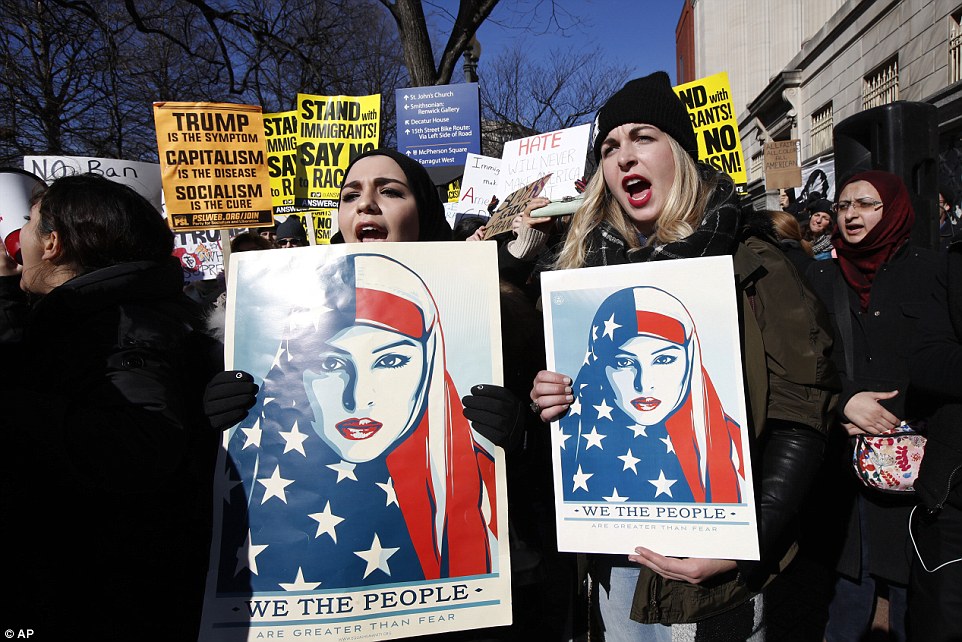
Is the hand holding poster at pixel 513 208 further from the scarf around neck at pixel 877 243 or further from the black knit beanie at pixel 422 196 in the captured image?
the scarf around neck at pixel 877 243

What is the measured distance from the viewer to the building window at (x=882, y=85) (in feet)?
49.1

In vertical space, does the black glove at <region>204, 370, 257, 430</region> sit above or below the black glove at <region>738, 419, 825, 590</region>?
above

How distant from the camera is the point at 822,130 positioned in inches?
801

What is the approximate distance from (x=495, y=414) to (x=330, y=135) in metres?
6.00

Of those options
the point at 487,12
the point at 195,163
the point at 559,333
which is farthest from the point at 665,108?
the point at 487,12

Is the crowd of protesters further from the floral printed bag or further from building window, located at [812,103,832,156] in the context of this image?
building window, located at [812,103,832,156]

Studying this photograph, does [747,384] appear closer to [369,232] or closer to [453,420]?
[453,420]

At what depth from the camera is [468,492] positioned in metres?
1.56

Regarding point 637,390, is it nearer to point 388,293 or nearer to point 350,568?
point 388,293

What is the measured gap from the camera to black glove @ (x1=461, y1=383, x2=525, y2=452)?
5.10 ft

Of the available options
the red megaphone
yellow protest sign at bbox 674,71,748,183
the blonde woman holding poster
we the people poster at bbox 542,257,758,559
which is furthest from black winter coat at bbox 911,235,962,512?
the red megaphone

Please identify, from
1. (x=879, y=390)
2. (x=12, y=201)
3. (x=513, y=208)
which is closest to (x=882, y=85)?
(x=879, y=390)

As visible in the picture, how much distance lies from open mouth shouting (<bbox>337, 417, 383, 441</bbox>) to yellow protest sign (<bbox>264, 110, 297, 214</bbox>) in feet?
19.4

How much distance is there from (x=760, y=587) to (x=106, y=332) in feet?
6.08
